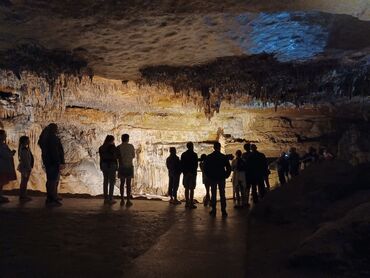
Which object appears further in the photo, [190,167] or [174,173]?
[174,173]

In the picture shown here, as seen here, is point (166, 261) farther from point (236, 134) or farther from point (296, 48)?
point (236, 134)

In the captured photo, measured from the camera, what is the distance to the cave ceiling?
6508 mm

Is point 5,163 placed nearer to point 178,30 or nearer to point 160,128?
point 178,30

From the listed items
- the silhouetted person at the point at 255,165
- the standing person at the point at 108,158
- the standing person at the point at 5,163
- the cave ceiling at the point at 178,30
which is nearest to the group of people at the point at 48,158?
the standing person at the point at 5,163

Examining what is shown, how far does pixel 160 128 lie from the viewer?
1795cm

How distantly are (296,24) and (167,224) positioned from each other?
4.49 m

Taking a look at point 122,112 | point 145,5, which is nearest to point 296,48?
point 145,5

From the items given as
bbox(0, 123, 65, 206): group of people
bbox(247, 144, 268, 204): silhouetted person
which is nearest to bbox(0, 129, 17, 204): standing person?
bbox(0, 123, 65, 206): group of people

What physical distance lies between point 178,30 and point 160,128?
10.2 meters

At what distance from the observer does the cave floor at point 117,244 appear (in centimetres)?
393

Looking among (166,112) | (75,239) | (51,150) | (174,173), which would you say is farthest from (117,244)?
(166,112)

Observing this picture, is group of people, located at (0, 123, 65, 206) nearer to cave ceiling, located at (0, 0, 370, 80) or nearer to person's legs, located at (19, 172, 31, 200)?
person's legs, located at (19, 172, 31, 200)

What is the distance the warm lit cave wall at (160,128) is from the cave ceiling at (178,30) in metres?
5.00

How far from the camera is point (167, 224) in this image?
21.4 feet
